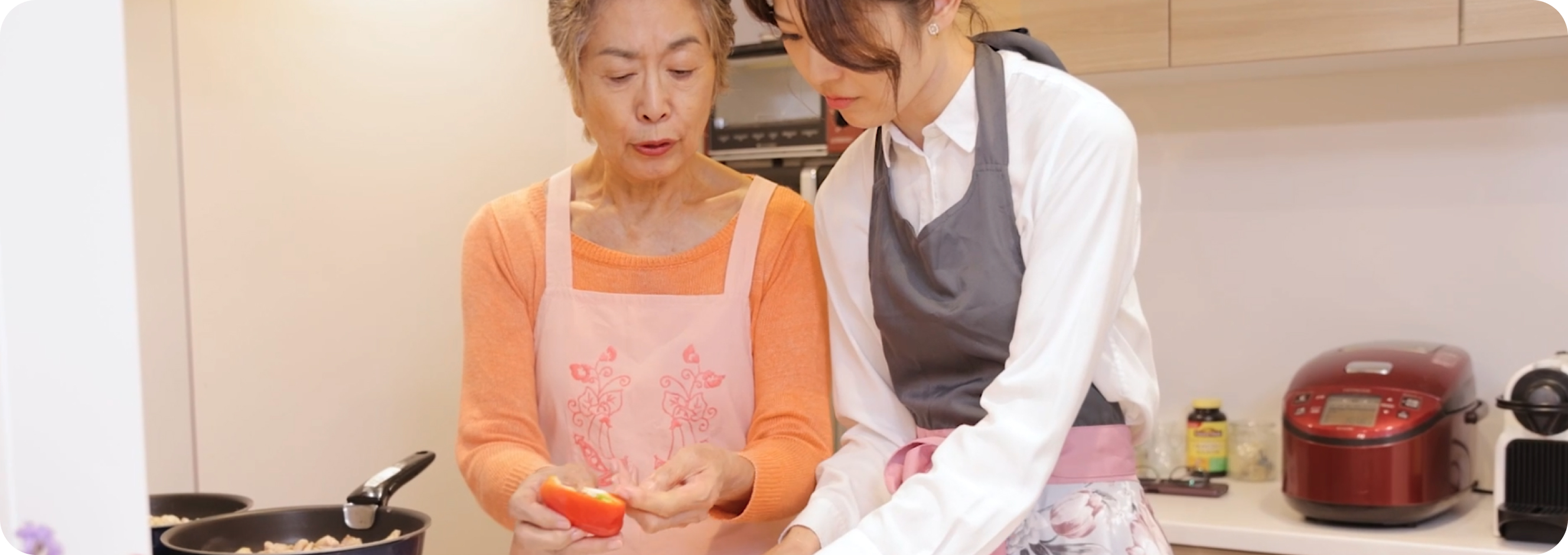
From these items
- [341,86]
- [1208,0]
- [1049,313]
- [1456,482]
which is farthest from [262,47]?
[1456,482]

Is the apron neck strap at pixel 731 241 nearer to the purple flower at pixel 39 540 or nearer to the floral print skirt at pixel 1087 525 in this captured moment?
the floral print skirt at pixel 1087 525

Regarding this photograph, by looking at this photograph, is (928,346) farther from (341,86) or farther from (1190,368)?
(1190,368)

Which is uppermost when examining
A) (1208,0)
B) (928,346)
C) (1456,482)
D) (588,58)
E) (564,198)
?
(1208,0)

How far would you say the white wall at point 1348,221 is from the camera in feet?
6.95

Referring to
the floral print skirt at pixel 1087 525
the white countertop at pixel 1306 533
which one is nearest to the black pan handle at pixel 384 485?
the floral print skirt at pixel 1087 525

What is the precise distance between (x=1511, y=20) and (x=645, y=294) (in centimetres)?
134

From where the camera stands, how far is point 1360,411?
193 cm

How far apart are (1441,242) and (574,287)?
159 centimetres

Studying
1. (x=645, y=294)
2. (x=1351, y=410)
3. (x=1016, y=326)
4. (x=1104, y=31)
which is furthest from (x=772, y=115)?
(x=1016, y=326)

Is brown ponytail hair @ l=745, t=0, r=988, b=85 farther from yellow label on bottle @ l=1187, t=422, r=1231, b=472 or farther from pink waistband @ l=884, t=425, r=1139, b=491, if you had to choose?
yellow label on bottle @ l=1187, t=422, r=1231, b=472

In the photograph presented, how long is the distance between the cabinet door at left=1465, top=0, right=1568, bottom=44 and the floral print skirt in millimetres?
1138

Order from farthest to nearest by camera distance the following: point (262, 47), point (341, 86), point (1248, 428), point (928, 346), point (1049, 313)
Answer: point (1248, 428) < point (341, 86) < point (262, 47) < point (928, 346) < point (1049, 313)

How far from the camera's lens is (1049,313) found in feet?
3.21

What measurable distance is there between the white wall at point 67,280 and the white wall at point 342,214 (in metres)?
0.97
